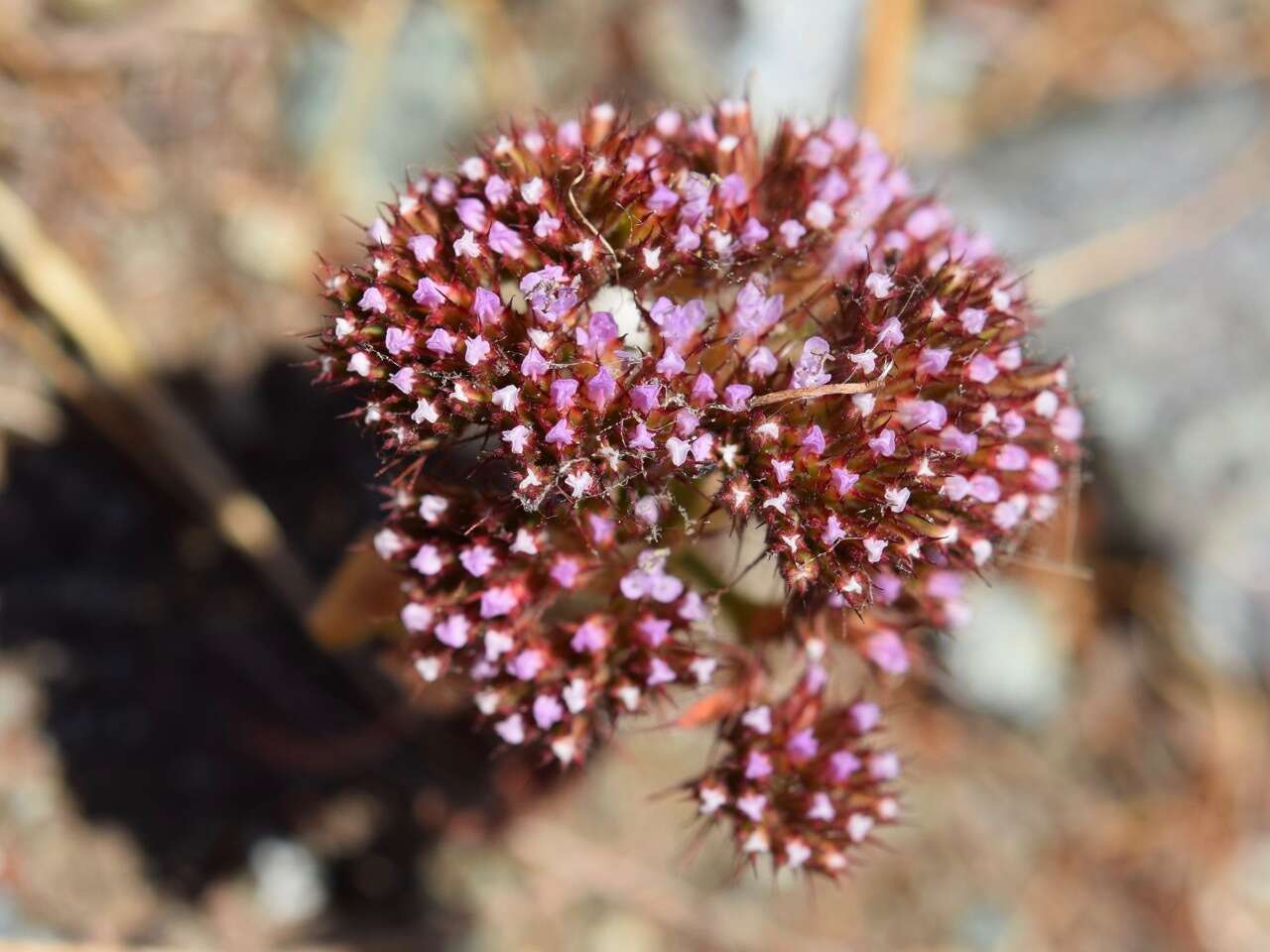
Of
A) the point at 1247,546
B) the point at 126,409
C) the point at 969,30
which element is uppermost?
the point at 969,30

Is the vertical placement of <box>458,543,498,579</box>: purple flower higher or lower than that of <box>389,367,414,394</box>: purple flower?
lower

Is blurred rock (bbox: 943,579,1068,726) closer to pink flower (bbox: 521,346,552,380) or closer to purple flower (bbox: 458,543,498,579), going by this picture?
purple flower (bbox: 458,543,498,579)

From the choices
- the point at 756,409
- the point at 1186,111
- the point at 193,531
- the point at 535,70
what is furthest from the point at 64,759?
the point at 1186,111

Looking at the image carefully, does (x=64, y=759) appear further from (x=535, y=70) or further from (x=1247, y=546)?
(x=1247, y=546)

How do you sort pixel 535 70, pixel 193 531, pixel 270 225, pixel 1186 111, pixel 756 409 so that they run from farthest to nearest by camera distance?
pixel 1186 111, pixel 535 70, pixel 270 225, pixel 193 531, pixel 756 409

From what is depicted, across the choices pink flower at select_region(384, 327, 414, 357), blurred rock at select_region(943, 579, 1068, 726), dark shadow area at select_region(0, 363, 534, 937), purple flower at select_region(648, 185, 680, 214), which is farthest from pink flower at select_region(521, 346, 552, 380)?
blurred rock at select_region(943, 579, 1068, 726)

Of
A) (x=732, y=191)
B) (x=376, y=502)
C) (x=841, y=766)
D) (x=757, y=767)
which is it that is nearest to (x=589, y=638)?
(x=757, y=767)

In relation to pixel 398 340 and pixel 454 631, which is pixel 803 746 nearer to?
pixel 454 631
